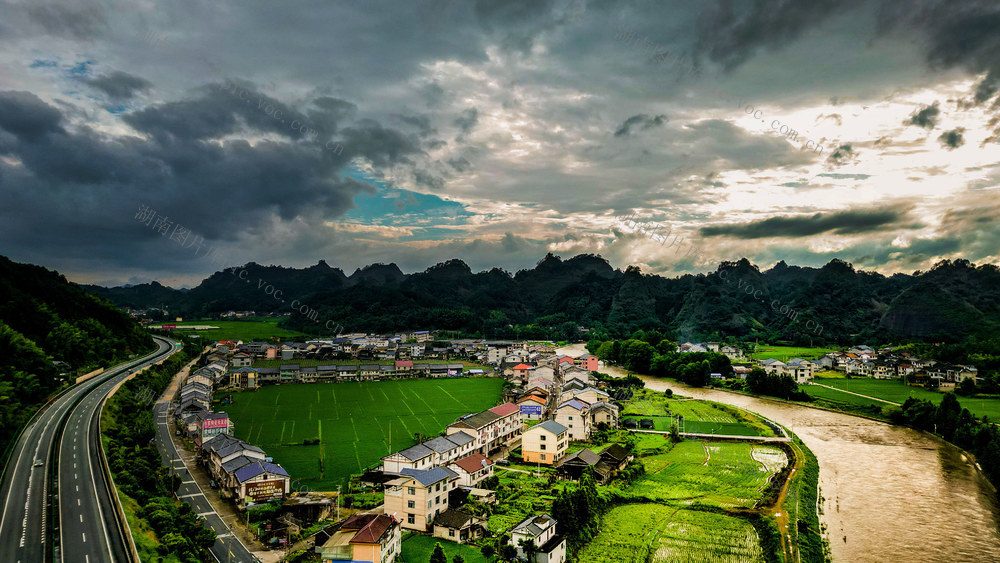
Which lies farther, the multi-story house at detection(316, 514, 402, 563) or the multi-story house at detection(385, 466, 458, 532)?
the multi-story house at detection(385, 466, 458, 532)

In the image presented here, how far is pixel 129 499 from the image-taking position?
12.6m

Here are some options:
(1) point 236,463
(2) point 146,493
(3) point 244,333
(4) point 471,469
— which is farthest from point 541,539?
(3) point 244,333

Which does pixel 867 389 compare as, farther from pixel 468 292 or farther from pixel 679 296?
pixel 468 292

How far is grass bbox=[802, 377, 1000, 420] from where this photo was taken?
1069 inches

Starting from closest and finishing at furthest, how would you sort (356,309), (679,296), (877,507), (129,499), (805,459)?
1. (129,499)
2. (877,507)
3. (805,459)
4. (356,309)
5. (679,296)

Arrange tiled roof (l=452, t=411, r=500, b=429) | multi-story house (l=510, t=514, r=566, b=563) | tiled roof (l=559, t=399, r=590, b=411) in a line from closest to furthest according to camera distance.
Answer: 1. multi-story house (l=510, t=514, r=566, b=563)
2. tiled roof (l=452, t=411, r=500, b=429)
3. tiled roof (l=559, t=399, r=590, b=411)

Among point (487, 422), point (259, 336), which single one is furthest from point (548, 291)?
point (487, 422)

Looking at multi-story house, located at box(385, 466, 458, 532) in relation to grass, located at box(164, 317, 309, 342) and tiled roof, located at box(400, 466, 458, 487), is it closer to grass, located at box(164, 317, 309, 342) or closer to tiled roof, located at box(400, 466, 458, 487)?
tiled roof, located at box(400, 466, 458, 487)

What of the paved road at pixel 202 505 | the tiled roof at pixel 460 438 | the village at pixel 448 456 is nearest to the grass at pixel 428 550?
the village at pixel 448 456

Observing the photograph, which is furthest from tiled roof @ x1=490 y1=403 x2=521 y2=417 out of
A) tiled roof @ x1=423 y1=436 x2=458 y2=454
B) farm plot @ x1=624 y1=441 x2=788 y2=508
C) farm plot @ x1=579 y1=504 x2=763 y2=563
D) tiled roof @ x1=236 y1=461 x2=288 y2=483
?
tiled roof @ x1=236 y1=461 x2=288 y2=483

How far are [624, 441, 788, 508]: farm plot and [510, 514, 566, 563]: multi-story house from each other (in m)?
4.61

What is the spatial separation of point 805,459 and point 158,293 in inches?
5406

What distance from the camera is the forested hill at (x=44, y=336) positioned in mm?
20844

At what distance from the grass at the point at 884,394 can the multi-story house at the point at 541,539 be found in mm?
23977
